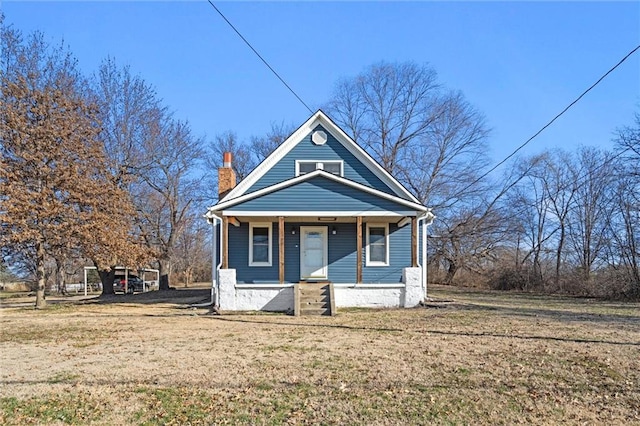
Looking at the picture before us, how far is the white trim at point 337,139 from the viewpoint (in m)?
18.0

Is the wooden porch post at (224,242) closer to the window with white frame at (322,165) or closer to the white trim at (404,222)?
the window with white frame at (322,165)

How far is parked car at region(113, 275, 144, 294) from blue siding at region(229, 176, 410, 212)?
818 inches

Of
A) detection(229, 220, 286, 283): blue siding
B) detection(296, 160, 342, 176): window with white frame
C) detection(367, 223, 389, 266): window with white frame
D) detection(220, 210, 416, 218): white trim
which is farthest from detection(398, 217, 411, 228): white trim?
detection(229, 220, 286, 283): blue siding

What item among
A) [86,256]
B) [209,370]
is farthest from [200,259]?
[209,370]

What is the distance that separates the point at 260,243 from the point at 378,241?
416 cm

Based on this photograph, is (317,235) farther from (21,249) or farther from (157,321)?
(21,249)

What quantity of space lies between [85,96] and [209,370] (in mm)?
23272

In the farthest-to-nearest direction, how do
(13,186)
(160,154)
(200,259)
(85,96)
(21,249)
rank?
(200,259) → (160,154) → (85,96) → (21,249) → (13,186)

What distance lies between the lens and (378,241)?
17797mm

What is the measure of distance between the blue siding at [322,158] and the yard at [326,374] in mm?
7496

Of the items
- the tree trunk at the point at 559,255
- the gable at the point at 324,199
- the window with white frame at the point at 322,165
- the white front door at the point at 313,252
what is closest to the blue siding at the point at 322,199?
the gable at the point at 324,199

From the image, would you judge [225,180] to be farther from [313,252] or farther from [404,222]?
[404,222]

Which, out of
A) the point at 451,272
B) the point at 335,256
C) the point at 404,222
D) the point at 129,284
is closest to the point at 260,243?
the point at 335,256

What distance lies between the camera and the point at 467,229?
36.4m
